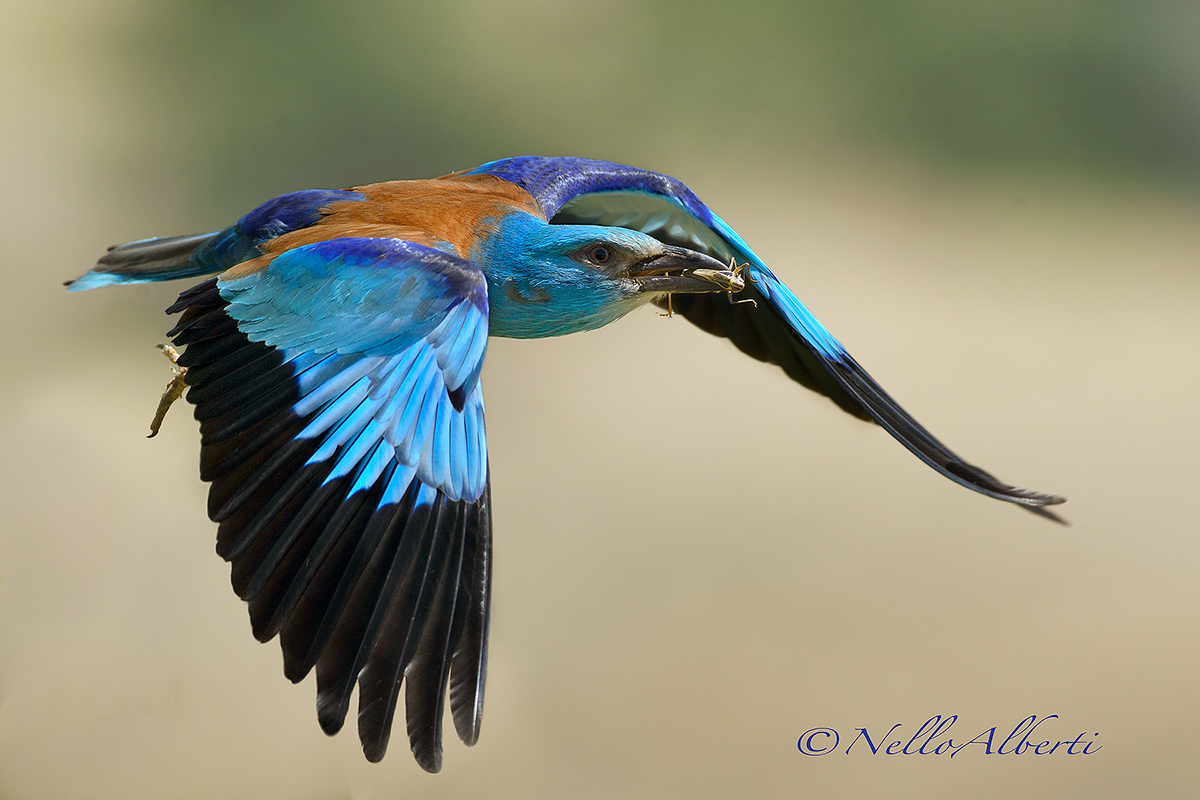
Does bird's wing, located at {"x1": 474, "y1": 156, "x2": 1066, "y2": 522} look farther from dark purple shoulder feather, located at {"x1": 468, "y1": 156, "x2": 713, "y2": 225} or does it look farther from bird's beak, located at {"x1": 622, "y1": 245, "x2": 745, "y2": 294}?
bird's beak, located at {"x1": 622, "y1": 245, "x2": 745, "y2": 294}

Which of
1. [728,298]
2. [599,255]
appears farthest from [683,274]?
[728,298]

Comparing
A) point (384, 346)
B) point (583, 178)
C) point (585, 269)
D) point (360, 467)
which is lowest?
point (360, 467)

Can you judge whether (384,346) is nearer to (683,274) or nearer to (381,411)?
(381,411)

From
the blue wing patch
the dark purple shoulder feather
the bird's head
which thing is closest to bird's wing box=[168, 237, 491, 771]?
the blue wing patch

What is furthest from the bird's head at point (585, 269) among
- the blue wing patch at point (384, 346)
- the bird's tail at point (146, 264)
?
the bird's tail at point (146, 264)

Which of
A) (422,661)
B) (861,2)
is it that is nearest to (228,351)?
(422,661)

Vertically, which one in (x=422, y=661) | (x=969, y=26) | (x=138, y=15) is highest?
(x=969, y=26)

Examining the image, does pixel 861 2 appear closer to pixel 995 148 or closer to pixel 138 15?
pixel 995 148
